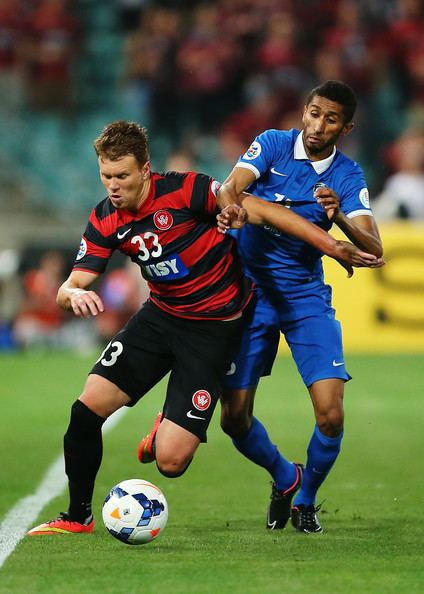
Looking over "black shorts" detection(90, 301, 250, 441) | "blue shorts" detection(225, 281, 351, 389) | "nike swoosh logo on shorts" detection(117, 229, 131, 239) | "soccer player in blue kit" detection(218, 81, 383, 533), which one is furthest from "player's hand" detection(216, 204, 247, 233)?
"blue shorts" detection(225, 281, 351, 389)

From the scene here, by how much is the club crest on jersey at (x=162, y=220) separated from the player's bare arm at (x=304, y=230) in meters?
0.36

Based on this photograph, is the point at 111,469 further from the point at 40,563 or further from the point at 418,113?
the point at 418,113

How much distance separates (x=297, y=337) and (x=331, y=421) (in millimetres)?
492

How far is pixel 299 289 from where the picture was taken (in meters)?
6.26

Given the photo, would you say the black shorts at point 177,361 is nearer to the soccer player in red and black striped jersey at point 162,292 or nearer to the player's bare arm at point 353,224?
the soccer player in red and black striped jersey at point 162,292

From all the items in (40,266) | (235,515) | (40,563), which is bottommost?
(40,266)

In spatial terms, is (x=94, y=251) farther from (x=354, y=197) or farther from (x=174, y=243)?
(x=354, y=197)

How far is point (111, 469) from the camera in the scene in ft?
26.0

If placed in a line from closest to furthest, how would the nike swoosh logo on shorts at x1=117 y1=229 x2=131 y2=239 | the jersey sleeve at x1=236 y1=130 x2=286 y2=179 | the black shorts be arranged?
the nike swoosh logo on shorts at x1=117 y1=229 x2=131 y2=239
the black shorts
the jersey sleeve at x1=236 y1=130 x2=286 y2=179

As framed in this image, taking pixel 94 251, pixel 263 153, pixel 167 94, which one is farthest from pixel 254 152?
pixel 167 94

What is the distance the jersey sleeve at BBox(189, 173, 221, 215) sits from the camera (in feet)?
19.1

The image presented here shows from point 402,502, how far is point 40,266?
11.2 metres

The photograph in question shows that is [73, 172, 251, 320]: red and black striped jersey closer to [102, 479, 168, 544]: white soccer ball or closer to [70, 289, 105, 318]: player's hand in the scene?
[70, 289, 105, 318]: player's hand

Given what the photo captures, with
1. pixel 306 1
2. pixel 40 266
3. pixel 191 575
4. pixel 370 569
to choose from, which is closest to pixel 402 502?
pixel 370 569
